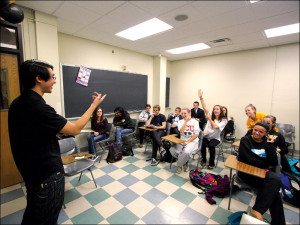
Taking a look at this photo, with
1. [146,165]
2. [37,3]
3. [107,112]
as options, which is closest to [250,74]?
[146,165]

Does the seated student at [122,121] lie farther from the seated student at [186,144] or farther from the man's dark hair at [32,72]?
the man's dark hair at [32,72]

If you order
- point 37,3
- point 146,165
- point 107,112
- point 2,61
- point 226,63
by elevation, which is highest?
point 37,3

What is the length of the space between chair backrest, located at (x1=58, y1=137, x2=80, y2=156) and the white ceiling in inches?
90.8

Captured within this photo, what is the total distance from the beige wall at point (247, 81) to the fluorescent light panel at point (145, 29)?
2.99 m

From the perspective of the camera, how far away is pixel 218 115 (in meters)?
3.48

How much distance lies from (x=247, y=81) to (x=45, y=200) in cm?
582

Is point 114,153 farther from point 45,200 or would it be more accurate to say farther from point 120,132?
Answer: point 45,200

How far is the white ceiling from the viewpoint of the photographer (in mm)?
2473

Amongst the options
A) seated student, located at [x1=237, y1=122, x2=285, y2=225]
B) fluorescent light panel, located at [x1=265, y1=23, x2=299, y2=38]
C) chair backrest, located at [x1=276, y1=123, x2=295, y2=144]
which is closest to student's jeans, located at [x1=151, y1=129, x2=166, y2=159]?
seated student, located at [x1=237, y1=122, x2=285, y2=225]

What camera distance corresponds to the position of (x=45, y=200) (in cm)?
110

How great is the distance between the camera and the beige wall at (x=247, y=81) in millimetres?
4258

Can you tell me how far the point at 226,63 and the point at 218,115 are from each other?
9.26 ft

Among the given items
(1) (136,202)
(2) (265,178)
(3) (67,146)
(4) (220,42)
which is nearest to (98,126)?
(3) (67,146)

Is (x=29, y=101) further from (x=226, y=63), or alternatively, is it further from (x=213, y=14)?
(x=226, y=63)
